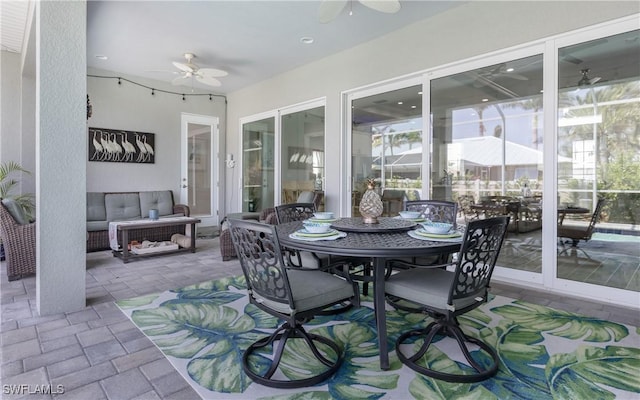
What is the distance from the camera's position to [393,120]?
189 inches

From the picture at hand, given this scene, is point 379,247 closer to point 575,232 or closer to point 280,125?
point 575,232

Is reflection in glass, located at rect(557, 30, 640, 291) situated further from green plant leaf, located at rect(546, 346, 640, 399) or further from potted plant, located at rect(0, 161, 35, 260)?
potted plant, located at rect(0, 161, 35, 260)

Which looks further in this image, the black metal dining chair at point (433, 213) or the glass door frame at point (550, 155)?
the glass door frame at point (550, 155)

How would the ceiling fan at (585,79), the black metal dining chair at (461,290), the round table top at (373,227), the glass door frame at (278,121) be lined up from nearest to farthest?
the black metal dining chair at (461,290)
the round table top at (373,227)
the ceiling fan at (585,79)
the glass door frame at (278,121)

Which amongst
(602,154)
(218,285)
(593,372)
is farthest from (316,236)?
(602,154)

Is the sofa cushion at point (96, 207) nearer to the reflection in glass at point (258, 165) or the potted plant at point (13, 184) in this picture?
the potted plant at point (13, 184)

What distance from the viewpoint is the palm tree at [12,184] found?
4922 millimetres

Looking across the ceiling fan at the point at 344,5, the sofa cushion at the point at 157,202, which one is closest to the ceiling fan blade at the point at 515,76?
the ceiling fan at the point at 344,5

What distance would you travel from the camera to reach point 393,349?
7.03ft

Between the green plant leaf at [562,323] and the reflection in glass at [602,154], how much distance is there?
691 millimetres

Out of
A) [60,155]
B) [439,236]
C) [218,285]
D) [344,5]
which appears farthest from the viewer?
[218,285]

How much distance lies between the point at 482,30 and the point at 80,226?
4.36 m

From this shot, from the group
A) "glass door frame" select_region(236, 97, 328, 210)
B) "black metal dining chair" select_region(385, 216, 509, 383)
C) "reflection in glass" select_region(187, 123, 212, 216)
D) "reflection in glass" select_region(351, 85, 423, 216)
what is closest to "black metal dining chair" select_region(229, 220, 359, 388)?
"black metal dining chair" select_region(385, 216, 509, 383)

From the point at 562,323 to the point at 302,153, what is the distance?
4.47m
